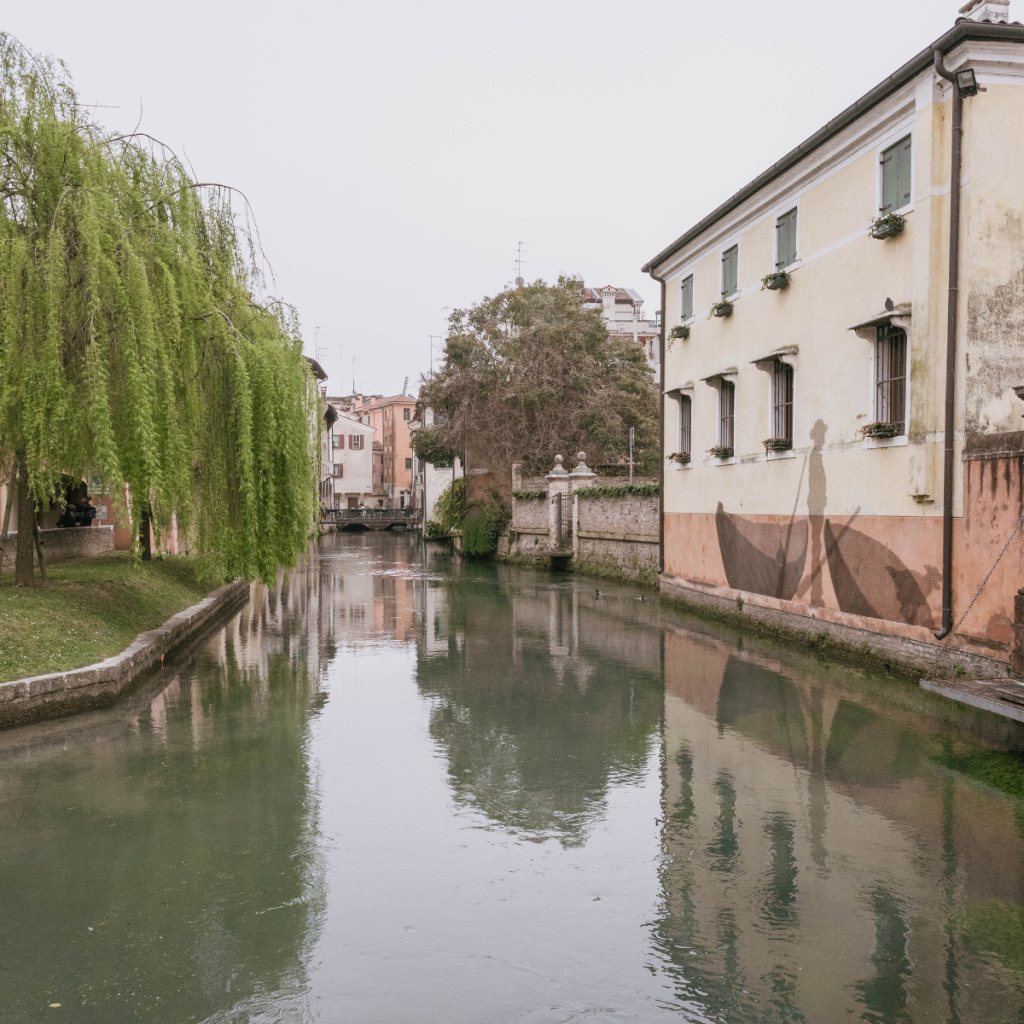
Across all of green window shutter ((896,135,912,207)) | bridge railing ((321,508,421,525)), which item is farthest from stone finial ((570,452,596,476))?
bridge railing ((321,508,421,525))

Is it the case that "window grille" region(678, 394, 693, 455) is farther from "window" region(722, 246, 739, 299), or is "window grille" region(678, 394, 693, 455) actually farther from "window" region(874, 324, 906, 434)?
"window" region(874, 324, 906, 434)

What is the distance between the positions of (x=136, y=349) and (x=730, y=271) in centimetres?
1218

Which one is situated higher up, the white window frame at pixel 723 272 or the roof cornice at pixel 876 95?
the roof cornice at pixel 876 95

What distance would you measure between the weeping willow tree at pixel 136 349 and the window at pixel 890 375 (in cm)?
818

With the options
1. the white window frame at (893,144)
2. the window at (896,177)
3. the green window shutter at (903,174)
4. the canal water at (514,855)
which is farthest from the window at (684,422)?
the canal water at (514,855)

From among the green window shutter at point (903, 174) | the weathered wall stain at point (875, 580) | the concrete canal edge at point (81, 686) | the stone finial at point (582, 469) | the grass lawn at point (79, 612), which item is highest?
the green window shutter at point (903, 174)

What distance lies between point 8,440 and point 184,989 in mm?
8212

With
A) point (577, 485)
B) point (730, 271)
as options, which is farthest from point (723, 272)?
point (577, 485)

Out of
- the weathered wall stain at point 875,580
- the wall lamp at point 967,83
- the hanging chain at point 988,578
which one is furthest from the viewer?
the weathered wall stain at point 875,580

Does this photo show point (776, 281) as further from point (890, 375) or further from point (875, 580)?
point (875, 580)

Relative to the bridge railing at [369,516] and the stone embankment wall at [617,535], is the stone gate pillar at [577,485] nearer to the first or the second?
the stone embankment wall at [617,535]

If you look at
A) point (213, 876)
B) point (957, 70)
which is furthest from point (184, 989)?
point (957, 70)

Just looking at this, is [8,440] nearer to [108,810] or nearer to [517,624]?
[108,810]

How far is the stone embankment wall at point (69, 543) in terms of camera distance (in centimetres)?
1898
